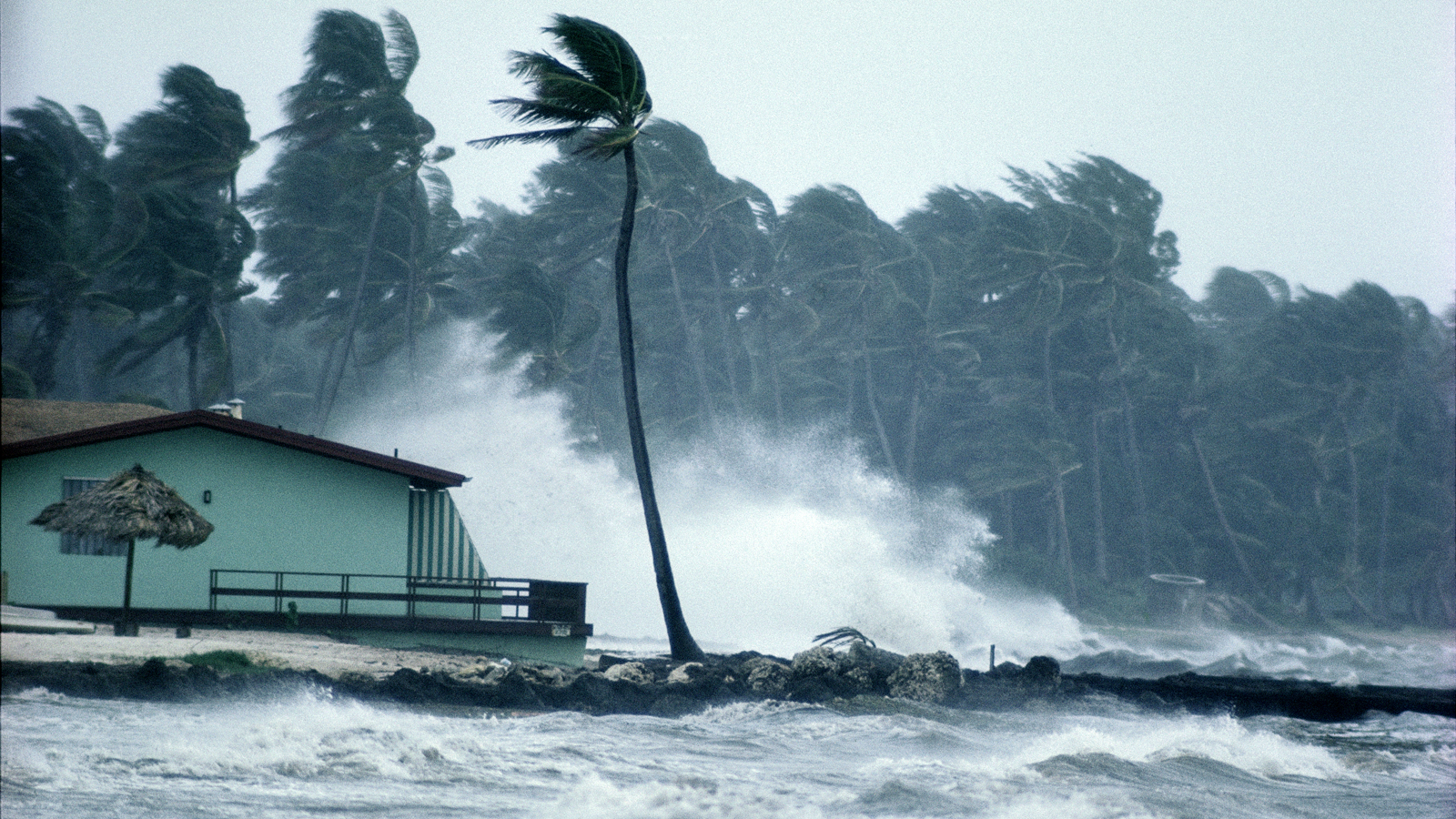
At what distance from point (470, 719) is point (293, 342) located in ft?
229

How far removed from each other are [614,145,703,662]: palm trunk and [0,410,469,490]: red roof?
331 centimetres

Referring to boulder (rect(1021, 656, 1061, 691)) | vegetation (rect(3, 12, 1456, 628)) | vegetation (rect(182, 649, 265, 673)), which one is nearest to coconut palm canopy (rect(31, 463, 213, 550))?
vegetation (rect(182, 649, 265, 673))

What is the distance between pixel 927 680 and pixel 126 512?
1235 centimetres

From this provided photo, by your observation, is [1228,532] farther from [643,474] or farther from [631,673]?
[631,673]

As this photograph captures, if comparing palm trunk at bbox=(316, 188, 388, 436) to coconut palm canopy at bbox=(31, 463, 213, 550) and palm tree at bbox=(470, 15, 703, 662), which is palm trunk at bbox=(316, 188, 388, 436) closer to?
palm tree at bbox=(470, 15, 703, 662)

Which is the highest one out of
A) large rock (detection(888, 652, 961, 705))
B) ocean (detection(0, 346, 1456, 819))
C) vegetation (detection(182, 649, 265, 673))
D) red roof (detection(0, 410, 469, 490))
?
red roof (detection(0, 410, 469, 490))

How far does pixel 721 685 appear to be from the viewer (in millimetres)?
20516

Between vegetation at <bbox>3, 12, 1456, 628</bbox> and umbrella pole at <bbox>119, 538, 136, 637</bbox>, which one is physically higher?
vegetation at <bbox>3, 12, 1456, 628</bbox>

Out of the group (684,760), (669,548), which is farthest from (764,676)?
(669,548)

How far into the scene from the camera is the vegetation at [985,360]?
62750 mm

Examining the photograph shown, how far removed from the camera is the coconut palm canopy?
17.9 meters

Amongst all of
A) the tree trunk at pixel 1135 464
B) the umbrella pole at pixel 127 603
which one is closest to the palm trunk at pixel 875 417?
the tree trunk at pixel 1135 464

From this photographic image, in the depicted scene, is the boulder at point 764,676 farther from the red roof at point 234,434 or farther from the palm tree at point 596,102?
the red roof at point 234,434

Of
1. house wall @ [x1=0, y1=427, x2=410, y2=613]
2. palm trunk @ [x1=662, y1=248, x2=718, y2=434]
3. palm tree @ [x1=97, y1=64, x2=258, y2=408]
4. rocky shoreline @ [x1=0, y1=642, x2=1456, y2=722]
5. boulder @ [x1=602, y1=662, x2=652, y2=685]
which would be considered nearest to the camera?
rocky shoreline @ [x1=0, y1=642, x2=1456, y2=722]
